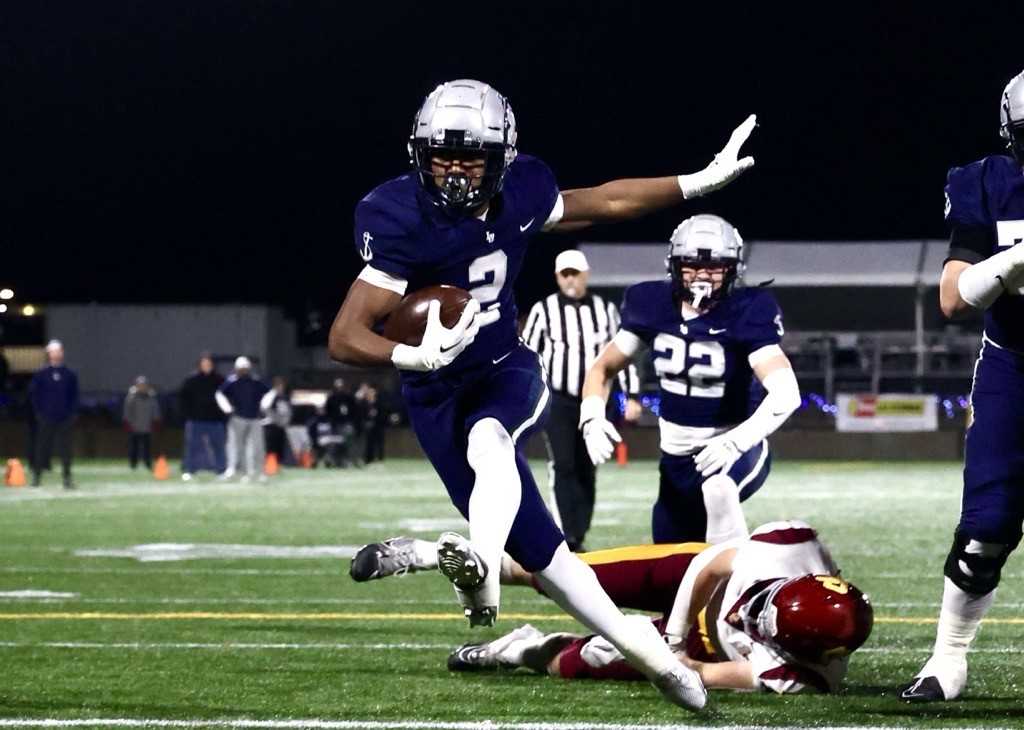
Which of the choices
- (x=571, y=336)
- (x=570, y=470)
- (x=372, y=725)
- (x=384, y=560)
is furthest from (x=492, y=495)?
(x=571, y=336)

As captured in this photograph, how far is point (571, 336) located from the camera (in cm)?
→ 1000

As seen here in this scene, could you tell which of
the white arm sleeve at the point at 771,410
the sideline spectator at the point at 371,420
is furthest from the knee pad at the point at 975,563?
the sideline spectator at the point at 371,420

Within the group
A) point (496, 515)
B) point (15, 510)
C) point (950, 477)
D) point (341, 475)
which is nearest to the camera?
point (496, 515)

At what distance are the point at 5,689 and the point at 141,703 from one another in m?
0.47

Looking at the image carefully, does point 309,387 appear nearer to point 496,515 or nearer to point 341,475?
point 341,475

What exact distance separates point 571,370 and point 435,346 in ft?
18.4

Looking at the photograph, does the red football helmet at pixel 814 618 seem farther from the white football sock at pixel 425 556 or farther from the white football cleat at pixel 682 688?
the white football sock at pixel 425 556

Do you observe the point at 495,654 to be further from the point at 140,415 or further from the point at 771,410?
the point at 140,415

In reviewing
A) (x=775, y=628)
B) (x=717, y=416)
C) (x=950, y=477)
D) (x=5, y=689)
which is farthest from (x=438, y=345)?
(x=950, y=477)

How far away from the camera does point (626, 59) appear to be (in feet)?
132

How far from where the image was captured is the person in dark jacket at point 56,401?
16.9 metres

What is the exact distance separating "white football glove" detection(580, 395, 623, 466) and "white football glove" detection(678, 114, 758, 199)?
1045 mm

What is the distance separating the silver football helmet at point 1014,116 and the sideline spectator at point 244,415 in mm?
14328

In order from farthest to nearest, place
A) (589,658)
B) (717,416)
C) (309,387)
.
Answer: (309,387) < (717,416) < (589,658)
